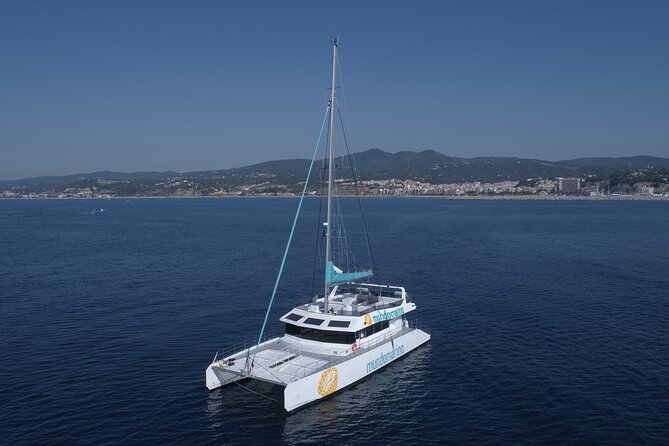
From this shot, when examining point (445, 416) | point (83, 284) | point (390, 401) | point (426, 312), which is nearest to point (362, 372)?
point (390, 401)

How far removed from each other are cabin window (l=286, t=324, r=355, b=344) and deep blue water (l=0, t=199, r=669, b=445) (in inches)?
95.7

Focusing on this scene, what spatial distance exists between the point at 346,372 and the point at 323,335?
8.64 ft

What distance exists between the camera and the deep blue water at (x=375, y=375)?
21859mm

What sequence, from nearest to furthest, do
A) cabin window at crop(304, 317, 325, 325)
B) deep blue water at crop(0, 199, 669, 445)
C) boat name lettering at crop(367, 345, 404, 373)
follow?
deep blue water at crop(0, 199, 669, 445)
boat name lettering at crop(367, 345, 404, 373)
cabin window at crop(304, 317, 325, 325)

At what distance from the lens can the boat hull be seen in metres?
22.9

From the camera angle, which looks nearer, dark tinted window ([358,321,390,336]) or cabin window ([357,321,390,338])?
cabin window ([357,321,390,338])

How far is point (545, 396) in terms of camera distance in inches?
973

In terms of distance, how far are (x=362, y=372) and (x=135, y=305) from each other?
73.7 ft

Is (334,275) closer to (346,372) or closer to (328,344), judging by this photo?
(328,344)

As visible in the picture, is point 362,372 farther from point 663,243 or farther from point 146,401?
point 663,243

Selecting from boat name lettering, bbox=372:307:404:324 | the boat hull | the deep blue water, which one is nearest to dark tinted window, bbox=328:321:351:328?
the boat hull

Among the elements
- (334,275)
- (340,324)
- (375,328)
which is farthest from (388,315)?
(334,275)

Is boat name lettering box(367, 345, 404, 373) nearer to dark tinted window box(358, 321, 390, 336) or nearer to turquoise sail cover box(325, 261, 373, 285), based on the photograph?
dark tinted window box(358, 321, 390, 336)

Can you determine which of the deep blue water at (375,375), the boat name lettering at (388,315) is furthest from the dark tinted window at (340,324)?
the deep blue water at (375,375)
